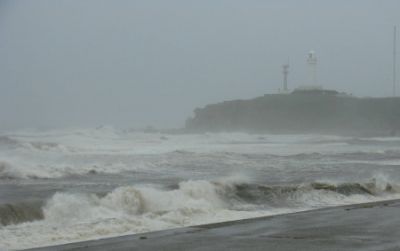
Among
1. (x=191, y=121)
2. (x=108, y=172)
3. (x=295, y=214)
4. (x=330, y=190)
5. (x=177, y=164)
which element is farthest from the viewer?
(x=191, y=121)

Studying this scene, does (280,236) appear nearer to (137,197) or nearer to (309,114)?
(137,197)

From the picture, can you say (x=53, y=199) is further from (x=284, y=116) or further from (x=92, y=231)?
(x=284, y=116)

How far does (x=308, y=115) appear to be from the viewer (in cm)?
10600

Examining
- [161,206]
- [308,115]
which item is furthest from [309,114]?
[161,206]

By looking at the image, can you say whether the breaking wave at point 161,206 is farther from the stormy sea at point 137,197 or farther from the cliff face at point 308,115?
the cliff face at point 308,115

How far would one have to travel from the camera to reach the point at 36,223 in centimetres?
976

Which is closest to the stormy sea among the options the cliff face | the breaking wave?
the breaking wave

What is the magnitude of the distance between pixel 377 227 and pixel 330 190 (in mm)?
5828

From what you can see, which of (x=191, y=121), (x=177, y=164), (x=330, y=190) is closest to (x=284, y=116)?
(x=191, y=121)

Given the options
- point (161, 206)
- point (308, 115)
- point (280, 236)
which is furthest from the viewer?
point (308, 115)

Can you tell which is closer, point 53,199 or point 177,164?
point 53,199

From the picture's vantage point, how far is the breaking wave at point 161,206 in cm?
916

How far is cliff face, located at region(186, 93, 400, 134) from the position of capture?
98.1 m

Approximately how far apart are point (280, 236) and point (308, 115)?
99.0 metres
